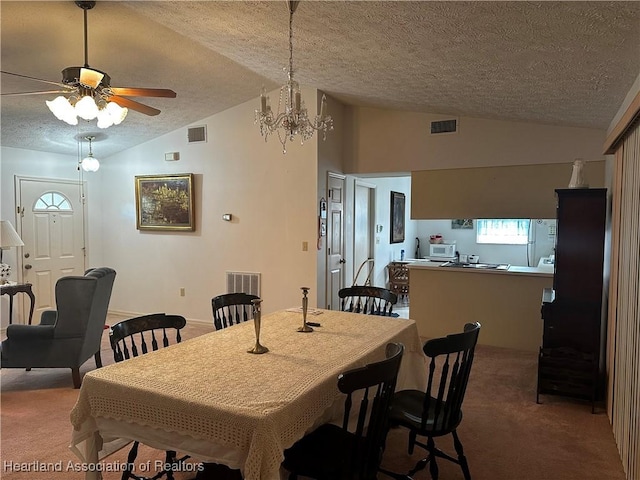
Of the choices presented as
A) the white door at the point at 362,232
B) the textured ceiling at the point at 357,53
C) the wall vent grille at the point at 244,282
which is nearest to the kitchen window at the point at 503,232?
the white door at the point at 362,232

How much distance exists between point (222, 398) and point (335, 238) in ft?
13.3

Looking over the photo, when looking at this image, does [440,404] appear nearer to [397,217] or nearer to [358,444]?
[358,444]

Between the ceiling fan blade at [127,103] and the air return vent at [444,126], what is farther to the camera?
the air return vent at [444,126]

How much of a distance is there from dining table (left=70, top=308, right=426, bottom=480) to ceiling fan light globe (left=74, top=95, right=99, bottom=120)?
A: 1629 millimetres

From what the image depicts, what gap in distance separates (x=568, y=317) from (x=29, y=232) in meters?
6.33

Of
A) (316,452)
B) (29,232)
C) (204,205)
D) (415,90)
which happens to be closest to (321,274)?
(204,205)

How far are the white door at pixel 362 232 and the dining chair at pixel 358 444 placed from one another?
170 inches

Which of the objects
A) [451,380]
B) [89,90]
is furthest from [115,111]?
[451,380]

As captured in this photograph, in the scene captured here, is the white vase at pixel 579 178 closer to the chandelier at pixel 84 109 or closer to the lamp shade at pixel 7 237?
the chandelier at pixel 84 109

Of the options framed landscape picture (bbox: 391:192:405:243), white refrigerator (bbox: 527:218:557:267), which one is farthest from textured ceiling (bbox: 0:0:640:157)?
white refrigerator (bbox: 527:218:557:267)

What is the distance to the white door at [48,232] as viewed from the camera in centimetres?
577

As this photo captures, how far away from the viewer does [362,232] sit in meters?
6.81

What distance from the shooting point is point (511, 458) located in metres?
2.67

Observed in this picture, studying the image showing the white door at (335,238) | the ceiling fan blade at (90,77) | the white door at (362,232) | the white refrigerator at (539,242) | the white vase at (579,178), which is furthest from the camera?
the white refrigerator at (539,242)
